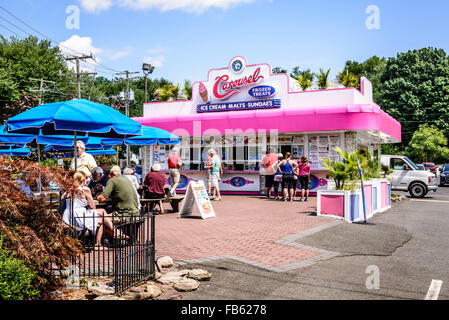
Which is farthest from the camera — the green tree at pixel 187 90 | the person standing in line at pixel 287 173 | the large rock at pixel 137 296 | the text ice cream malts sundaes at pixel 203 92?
the green tree at pixel 187 90

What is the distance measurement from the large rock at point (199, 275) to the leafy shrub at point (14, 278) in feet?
6.49

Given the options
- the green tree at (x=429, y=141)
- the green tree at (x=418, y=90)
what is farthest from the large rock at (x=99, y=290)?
the green tree at (x=418, y=90)

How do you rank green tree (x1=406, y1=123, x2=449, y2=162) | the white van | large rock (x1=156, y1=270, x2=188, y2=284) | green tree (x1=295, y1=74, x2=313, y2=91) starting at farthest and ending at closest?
green tree (x1=406, y1=123, x2=449, y2=162) < green tree (x1=295, y1=74, x2=313, y2=91) < the white van < large rock (x1=156, y1=270, x2=188, y2=284)

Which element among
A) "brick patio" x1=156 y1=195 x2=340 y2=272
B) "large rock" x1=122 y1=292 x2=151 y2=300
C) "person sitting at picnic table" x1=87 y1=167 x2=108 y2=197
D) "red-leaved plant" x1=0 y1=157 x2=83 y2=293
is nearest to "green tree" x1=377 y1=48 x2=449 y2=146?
"brick patio" x1=156 y1=195 x2=340 y2=272

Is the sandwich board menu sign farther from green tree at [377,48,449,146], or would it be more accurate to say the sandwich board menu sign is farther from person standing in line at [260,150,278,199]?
green tree at [377,48,449,146]

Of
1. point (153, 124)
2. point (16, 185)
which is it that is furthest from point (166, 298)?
point (153, 124)

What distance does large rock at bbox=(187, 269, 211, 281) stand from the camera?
5.61m

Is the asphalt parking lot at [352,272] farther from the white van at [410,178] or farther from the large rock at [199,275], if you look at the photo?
the white van at [410,178]

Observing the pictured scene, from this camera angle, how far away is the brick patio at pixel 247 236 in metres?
6.85

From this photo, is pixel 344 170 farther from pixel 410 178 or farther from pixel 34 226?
pixel 410 178

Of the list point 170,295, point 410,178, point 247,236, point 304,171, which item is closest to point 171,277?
point 170,295

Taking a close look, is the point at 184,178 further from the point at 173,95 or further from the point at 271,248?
the point at 271,248

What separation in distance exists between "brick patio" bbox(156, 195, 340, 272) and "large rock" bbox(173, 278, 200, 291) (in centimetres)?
117

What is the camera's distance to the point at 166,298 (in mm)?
4934
